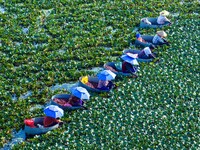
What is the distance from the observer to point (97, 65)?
24.3 metres

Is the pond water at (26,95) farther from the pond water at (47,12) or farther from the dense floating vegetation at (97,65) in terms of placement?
the pond water at (47,12)

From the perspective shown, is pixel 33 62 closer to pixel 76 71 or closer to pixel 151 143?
pixel 76 71

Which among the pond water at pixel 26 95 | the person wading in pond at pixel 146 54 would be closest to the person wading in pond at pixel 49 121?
the pond water at pixel 26 95

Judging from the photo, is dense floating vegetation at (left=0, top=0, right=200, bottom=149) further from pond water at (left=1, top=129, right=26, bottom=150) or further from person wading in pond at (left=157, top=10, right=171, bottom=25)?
person wading in pond at (left=157, top=10, right=171, bottom=25)

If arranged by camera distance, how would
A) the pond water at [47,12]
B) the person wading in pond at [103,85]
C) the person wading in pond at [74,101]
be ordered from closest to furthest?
the person wading in pond at [74,101]
the person wading in pond at [103,85]
the pond water at [47,12]

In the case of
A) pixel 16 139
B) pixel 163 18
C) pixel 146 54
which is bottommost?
pixel 16 139

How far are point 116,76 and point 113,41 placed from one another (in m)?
3.71

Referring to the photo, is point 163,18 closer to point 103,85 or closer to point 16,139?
point 103,85

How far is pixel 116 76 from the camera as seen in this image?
2322cm

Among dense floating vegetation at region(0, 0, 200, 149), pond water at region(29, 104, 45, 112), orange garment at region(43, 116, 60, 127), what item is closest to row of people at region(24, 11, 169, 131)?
orange garment at region(43, 116, 60, 127)

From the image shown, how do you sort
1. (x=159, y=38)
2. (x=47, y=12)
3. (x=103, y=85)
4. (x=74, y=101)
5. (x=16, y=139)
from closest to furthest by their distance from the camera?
(x=16, y=139)
(x=74, y=101)
(x=103, y=85)
(x=159, y=38)
(x=47, y=12)

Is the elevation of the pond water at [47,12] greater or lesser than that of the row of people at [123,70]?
greater

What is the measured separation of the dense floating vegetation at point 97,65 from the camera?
1961 cm

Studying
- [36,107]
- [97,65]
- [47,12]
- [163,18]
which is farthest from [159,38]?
[36,107]
